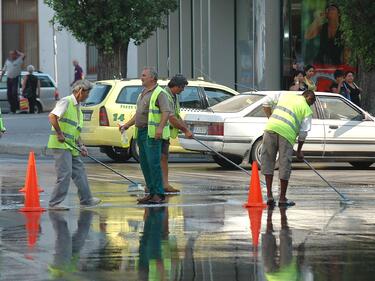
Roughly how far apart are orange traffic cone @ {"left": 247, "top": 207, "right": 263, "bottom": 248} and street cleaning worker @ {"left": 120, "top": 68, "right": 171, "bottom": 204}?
4.46 feet

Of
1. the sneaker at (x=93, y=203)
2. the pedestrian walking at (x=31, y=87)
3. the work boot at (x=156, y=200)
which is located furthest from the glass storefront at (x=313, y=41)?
the sneaker at (x=93, y=203)

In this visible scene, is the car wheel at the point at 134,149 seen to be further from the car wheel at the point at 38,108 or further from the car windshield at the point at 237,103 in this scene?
the car wheel at the point at 38,108

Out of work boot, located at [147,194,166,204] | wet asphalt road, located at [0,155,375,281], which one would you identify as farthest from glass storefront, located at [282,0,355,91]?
work boot, located at [147,194,166,204]

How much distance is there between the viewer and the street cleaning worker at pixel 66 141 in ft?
46.2

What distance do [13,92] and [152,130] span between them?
80.8ft

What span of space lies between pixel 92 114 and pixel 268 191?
7.64 meters

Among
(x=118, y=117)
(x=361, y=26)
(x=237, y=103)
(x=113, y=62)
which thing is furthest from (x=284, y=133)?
(x=113, y=62)

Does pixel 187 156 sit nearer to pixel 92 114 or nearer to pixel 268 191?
pixel 92 114

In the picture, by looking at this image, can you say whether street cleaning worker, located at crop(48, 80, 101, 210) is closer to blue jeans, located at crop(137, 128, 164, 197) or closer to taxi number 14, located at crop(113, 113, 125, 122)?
blue jeans, located at crop(137, 128, 164, 197)

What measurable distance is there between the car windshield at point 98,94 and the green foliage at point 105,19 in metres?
6.10

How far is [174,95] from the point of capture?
15984 mm

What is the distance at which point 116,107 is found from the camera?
21.8 meters

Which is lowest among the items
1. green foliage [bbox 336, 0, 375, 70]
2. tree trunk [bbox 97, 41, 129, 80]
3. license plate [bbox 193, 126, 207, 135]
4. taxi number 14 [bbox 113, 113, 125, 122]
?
license plate [bbox 193, 126, 207, 135]

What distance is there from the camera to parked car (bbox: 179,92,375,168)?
803 inches
